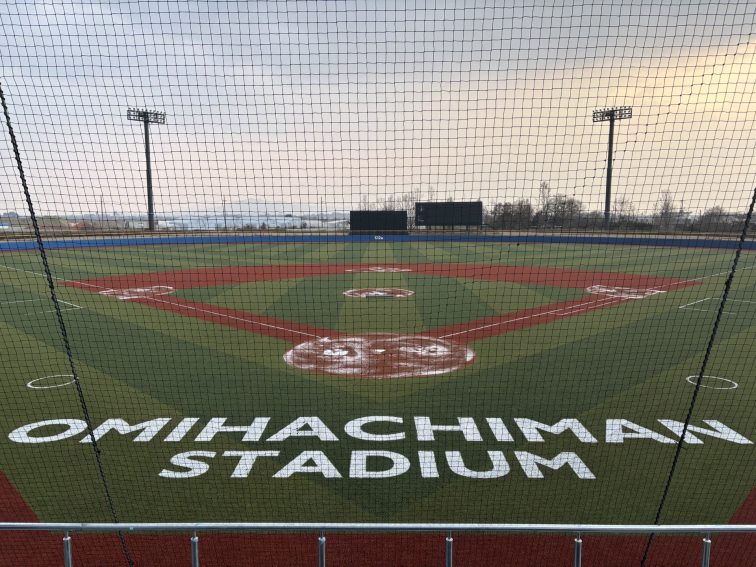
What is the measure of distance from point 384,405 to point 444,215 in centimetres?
3861

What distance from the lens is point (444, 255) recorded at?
109ft

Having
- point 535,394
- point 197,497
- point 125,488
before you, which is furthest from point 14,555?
point 535,394

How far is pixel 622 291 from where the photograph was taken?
58.2 feet

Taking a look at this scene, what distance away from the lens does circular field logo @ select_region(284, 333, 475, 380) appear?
369 inches

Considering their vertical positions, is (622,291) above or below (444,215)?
below

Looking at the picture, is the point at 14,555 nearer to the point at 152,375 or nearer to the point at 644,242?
the point at 152,375

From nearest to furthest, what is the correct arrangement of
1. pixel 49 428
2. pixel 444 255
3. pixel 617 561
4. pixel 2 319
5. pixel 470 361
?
pixel 617 561
pixel 49 428
pixel 470 361
pixel 2 319
pixel 444 255

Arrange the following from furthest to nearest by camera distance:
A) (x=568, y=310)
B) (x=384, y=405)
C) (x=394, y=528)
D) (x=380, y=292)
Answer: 1. (x=380, y=292)
2. (x=568, y=310)
3. (x=384, y=405)
4. (x=394, y=528)

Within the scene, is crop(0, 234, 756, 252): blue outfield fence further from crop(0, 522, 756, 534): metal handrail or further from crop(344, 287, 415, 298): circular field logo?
crop(0, 522, 756, 534): metal handrail

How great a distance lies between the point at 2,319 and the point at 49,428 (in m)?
8.86

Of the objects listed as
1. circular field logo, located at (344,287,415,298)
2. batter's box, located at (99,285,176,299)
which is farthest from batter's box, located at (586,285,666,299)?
batter's box, located at (99,285,176,299)

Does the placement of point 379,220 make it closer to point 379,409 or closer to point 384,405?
point 384,405

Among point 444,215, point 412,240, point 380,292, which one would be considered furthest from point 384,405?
point 412,240

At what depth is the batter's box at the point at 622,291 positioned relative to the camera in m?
16.9
